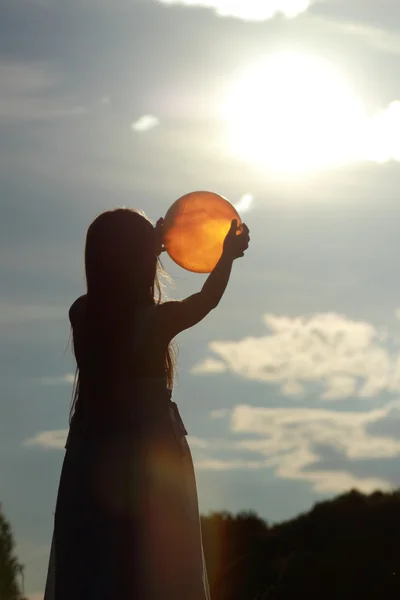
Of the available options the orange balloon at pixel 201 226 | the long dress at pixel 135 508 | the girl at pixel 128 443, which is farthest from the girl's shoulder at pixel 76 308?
the orange balloon at pixel 201 226

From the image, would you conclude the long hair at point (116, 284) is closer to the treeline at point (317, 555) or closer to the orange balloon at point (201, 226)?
the orange balloon at point (201, 226)

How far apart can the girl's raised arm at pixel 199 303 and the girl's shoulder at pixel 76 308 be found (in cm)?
54

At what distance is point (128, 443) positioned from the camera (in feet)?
18.5

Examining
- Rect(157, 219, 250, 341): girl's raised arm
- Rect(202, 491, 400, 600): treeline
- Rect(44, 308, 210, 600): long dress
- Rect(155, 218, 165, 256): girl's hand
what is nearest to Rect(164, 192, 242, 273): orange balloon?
Rect(155, 218, 165, 256): girl's hand

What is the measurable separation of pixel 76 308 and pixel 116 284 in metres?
0.33

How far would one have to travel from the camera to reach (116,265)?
18.8 ft

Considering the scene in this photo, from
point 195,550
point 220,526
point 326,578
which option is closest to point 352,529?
point 326,578

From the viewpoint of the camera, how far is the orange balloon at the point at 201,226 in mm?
5852

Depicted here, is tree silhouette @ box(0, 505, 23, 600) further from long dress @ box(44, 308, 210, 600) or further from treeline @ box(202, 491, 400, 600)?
long dress @ box(44, 308, 210, 600)

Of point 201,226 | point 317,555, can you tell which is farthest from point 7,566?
point 201,226

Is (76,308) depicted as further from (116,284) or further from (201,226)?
(201,226)

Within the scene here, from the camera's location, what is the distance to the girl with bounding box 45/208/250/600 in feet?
18.2

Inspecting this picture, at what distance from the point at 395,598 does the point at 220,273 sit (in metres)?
5.42

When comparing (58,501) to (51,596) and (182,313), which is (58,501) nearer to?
(51,596)
